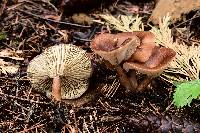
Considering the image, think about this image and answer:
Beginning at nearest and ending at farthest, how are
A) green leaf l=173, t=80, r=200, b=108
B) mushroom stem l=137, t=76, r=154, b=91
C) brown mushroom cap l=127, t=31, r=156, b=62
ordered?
green leaf l=173, t=80, r=200, b=108, brown mushroom cap l=127, t=31, r=156, b=62, mushroom stem l=137, t=76, r=154, b=91

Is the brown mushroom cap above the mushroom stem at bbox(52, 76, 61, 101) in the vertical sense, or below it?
above

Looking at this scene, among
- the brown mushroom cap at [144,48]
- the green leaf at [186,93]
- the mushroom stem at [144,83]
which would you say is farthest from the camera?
the mushroom stem at [144,83]

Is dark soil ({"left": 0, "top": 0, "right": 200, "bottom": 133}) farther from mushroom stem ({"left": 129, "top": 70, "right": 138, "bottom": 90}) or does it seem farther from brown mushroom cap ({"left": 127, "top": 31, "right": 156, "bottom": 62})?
Answer: brown mushroom cap ({"left": 127, "top": 31, "right": 156, "bottom": 62})

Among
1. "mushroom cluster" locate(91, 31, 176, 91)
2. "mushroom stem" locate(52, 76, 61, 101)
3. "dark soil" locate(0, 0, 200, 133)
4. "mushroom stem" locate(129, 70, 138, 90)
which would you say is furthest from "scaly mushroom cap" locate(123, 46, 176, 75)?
"mushroom stem" locate(52, 76, 61, 101)

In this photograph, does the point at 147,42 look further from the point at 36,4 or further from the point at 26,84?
the point at 36,4

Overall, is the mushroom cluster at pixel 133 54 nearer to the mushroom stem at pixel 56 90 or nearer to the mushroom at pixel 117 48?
the mushroom at pixel 117 48

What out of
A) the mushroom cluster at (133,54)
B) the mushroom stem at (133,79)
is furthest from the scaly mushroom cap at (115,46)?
the mushroom stem at (133,79)

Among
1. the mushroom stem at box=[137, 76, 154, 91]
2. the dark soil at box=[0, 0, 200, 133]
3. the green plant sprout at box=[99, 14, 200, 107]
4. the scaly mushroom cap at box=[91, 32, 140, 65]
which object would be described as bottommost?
the dark soil at box=[0, 0, 200, 133]

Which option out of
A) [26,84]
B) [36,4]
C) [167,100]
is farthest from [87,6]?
[167,100]

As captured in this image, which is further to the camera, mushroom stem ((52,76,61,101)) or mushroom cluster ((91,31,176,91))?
mushroom stem ((52,76,61,101))

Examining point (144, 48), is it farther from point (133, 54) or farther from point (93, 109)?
point (93, 109)
